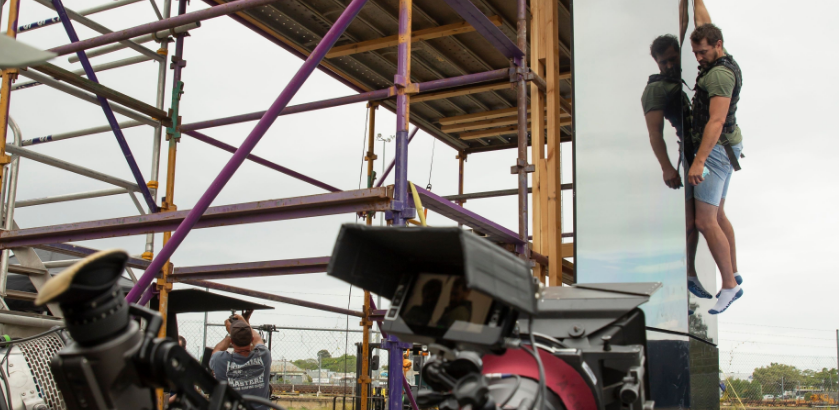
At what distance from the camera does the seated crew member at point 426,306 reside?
2068 millimetres

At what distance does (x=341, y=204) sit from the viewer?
4.54m

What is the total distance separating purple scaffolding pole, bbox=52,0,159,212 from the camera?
5848mm

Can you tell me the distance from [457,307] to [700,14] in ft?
16.5

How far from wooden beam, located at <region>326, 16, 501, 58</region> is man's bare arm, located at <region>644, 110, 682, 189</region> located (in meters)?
2.47

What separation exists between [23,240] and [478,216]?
351 centimetres

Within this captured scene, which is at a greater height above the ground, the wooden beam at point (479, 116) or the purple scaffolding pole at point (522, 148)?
the wooden beam at point (479, 116)

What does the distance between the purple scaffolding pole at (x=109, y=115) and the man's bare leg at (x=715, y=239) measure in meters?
4.69

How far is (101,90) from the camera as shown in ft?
19.0

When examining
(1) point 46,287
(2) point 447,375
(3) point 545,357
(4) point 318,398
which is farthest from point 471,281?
(4) point 318,398

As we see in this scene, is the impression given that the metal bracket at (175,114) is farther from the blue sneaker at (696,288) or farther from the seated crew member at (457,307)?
Answer: the seated crew member at (457,307)

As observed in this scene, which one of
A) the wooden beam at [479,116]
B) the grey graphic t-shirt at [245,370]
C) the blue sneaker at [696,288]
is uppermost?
the wooden beam at [479,116]

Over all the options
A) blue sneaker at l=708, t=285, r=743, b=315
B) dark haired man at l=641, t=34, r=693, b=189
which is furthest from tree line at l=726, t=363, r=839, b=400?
dark haired man at l=641, t=34, r=693, b=189

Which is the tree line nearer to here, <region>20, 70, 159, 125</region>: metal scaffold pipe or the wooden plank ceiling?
the wooden plank ceiling

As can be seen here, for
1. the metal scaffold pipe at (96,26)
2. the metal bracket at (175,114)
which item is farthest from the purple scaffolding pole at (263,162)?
the metal scaffold pipe at (96,26)
